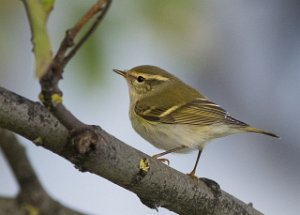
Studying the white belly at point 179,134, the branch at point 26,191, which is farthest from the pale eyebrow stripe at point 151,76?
the branch at point 26,191

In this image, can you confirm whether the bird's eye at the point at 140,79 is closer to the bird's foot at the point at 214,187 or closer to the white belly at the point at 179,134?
the white belly at the point at 179,134

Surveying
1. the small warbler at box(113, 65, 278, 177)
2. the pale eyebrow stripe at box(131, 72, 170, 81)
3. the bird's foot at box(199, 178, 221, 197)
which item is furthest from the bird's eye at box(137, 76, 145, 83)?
the bird's foot at box(199, 178, 221, 197)

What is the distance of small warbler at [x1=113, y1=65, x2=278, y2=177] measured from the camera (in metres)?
3.83

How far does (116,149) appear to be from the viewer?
6.47 feet

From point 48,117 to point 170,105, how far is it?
2432 mm

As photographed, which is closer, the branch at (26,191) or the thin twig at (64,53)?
the thin twig at (64,53)

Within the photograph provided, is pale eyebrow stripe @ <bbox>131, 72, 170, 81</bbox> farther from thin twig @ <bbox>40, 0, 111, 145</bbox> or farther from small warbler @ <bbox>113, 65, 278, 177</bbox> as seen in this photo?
thin twig @ <bbox>40, 0, 111, 145</bbox>

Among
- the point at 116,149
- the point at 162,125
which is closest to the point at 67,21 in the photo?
the point at 116,149

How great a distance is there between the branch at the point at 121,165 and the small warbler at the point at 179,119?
42.4 inches

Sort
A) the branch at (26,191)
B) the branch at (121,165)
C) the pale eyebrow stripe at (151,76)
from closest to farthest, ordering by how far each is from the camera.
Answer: the branch at (121,165), the branch at (26,191), the pale eyebrow stripe at (151,76)

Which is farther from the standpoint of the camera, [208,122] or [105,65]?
[208,122]

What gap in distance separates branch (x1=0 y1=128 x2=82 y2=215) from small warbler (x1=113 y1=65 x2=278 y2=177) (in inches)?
25.2

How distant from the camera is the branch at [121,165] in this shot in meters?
1.83

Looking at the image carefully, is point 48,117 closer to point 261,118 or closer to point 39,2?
point 39,2
